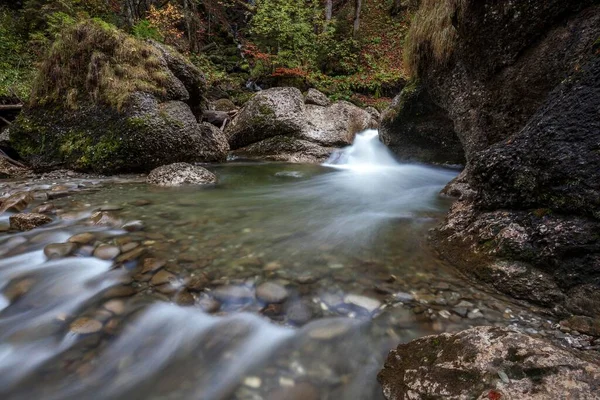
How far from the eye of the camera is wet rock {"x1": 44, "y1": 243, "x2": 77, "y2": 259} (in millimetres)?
2508

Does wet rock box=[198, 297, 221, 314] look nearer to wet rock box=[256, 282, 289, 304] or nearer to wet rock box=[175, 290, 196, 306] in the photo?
wet rock box=[175, 290, 196, 306]

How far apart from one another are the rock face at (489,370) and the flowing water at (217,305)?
202mm

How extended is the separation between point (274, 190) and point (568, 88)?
3.87 m

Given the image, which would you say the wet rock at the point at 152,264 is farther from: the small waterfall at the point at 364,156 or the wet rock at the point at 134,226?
the small waterfall at the point at 364,156

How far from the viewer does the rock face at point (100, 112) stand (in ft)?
18.8

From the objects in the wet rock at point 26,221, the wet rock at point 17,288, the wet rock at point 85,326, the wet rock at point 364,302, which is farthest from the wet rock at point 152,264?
the wet rock at point 26,221

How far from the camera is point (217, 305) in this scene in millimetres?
1934

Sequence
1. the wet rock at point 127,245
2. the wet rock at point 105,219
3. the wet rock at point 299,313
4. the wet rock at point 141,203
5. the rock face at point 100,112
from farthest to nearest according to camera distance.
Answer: the rock face at point 100,112, the wet rock at point 141,203, the wet rock at point 105,219, the wet rock at point 127,245, the wet rock at point 299,313

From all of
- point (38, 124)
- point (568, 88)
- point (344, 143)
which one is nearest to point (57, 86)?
point (38, 124)

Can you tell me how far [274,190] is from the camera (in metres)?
5.26

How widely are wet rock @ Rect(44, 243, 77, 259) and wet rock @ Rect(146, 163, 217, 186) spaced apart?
263 cm

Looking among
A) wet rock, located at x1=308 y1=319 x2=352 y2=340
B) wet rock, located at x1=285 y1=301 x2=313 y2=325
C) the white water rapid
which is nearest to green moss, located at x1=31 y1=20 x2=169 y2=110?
the white water rapid

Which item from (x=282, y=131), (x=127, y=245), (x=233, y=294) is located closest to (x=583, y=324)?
(x=233, y=294)

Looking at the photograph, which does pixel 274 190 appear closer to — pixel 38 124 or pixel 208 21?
pixel 38 124
